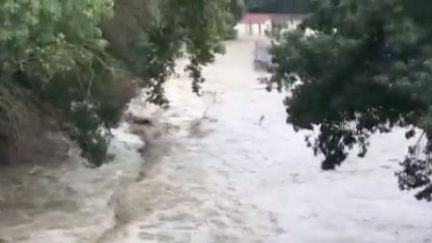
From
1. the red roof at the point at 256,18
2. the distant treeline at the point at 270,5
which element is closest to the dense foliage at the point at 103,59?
the distant treeline at the point at 270,5

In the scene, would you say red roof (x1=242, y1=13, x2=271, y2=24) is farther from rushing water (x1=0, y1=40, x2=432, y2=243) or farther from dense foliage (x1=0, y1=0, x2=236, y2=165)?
dense foliage (x1=0, y1=0, x2=236, y2=165)

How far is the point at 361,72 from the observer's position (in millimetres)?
10469

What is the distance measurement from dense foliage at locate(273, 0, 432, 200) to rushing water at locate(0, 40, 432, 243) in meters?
3.75

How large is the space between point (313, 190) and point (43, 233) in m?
5.06

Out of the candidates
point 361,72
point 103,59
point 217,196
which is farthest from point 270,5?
point 361,72

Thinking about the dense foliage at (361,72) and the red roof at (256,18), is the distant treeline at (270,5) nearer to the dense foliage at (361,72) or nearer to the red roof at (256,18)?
the red roof at (256,18)

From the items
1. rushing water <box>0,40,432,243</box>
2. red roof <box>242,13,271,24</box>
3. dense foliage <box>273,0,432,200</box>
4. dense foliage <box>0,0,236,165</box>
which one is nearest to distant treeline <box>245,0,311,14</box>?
red roof <box>242,13,271,24</box>

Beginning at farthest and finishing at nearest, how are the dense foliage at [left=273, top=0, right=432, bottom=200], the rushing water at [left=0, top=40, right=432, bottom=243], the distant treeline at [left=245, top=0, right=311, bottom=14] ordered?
1. the distant treeline at [left=245, top=0, right=311, bottom=14]
2. the rushing water at [left=0, top=40, right=432, bottom=243]
3. the dense foliage at [left=273, top=0, right=432, bottom=200]

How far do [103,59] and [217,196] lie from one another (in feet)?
15.2

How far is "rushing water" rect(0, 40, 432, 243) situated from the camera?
1505cm

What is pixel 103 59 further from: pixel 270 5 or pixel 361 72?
pixel 270 5

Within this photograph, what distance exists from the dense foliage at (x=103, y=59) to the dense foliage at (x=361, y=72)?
1.96m

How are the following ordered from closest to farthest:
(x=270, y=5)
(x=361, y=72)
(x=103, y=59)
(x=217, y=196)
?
(x=361, y=72), (x=103, y=59), (x=217, y=196), (x=270, y=5)

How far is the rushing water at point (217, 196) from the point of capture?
15.1 meters
